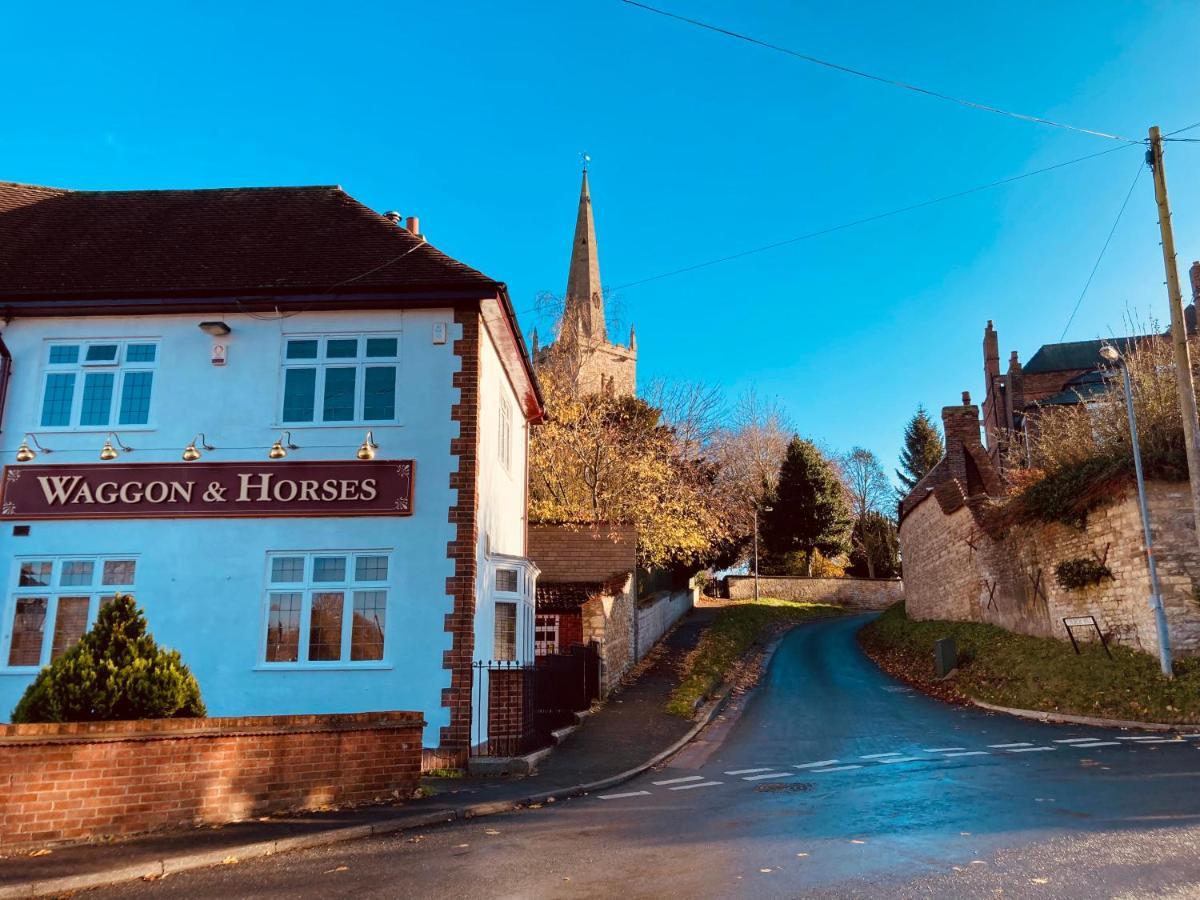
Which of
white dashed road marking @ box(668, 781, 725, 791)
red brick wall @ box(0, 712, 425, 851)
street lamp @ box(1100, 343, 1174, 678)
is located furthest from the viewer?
street lamp @ box(1100, 343, 1174, 678)

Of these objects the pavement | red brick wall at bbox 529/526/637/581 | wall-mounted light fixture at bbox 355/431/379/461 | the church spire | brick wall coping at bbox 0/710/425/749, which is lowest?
the pavement

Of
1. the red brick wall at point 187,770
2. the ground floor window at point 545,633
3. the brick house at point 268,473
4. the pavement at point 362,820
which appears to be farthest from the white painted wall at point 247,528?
the ground floor window at point 545,633

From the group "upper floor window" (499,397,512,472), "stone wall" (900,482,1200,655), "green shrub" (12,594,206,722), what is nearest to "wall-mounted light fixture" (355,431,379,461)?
"upper floor window" (499,397,512,472)

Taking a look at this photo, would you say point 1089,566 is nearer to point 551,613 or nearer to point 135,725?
point 551,613

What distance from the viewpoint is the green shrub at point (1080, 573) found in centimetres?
1934

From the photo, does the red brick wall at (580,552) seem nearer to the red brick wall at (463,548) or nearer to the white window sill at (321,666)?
the red brick wall at (463,548)

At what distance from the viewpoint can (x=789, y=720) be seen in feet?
57.5

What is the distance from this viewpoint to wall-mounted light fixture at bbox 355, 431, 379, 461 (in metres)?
12.8

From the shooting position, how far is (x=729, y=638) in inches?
1247

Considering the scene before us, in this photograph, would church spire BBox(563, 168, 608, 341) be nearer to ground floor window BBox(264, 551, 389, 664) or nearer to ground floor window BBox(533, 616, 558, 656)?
ground floor window BBox(533, 616, 558, 656)

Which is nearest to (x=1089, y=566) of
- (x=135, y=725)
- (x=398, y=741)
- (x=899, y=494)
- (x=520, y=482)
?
(x=520, y=482)

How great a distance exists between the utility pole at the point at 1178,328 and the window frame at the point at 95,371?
18205mm

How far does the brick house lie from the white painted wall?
0.10ft

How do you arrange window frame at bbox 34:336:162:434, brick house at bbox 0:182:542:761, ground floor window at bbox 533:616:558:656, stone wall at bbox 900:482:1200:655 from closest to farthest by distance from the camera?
1. brick house at bbox 0:182:542:761
2. window frame at bbox 34:336:162:434
3. stone wall at bbox 900:482:1200:655
4. ground floor window at bbox 533:616:558:656
